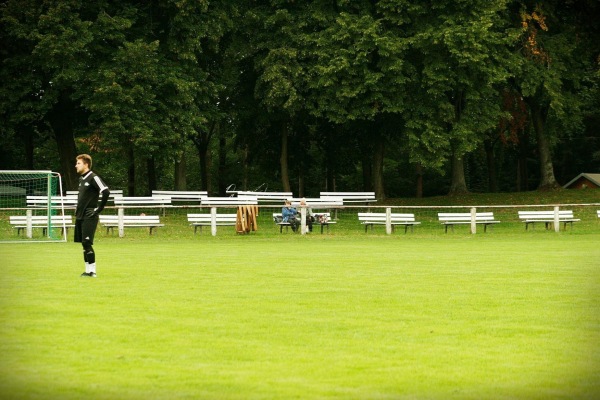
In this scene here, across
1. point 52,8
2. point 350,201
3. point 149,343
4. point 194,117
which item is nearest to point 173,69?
point 194,117

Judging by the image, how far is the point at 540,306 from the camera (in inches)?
563

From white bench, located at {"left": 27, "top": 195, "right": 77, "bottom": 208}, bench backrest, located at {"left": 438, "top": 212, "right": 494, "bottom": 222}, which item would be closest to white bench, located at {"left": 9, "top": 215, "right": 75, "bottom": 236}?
white bench, located at {"left": 27, "top": 195, "right": 77, "bottom": 208}

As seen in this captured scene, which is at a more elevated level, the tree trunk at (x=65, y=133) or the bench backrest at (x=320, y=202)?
the tree trunk at (x=65, y=133)

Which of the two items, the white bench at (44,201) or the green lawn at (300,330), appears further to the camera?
the white bench at (44,201)

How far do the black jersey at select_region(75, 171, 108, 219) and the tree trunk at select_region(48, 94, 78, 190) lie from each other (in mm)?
28757

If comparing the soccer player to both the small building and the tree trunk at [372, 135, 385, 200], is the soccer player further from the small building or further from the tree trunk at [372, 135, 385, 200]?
the small building

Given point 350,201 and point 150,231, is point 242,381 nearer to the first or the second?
point 150,231

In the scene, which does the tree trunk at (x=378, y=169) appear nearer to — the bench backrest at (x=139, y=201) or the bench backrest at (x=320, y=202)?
the bench backrest at (x=320, y=202)

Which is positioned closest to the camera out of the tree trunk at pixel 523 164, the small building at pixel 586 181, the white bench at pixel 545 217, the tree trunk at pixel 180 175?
the white bench at pixel 545 217

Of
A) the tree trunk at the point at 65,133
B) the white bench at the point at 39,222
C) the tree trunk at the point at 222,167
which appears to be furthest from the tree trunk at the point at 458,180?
the white bench at the point at 39,222

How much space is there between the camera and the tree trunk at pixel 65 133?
4716cm

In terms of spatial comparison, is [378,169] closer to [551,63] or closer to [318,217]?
[551,63]

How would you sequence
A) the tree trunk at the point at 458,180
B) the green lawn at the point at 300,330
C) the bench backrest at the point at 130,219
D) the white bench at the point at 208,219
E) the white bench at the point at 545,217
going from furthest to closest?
the tree trunk at the point at 458,180 → the white bench at the point at 545,217 → the white bench at the point at 208,219 → the bench backrest at the point at 130,219 → the green lawn at the point at 300,330

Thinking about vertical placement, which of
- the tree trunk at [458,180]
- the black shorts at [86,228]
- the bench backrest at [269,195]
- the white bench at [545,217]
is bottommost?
the white bench at [545,217]
